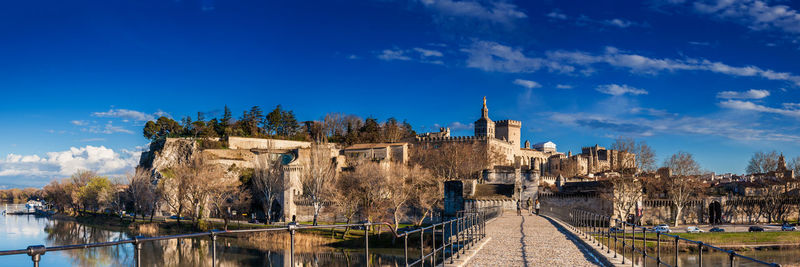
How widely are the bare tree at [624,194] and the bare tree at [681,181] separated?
14.1 ft

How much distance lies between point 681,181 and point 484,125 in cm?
4651

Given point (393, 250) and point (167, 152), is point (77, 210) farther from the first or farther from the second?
point (393, 250)

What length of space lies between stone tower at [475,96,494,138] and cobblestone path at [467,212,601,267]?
77219mm

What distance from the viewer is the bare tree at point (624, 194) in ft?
162

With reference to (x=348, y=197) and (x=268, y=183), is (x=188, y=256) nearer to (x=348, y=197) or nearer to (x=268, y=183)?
(x=348, y=197)

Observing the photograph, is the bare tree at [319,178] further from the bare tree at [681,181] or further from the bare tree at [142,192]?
the bare tree at [681,181]

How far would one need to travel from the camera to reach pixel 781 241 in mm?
38969

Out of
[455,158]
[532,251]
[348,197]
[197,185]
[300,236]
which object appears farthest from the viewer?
[455,158]

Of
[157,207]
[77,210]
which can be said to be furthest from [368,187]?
[77,210]

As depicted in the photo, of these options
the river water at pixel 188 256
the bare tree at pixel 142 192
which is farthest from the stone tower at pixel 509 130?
the river water at pixel 188 256

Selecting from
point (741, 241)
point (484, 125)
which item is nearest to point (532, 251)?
point (741, 241)

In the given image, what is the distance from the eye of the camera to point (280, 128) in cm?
8938

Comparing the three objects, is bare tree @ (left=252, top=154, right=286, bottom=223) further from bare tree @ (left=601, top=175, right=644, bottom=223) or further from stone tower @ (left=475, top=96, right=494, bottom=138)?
stone tower @ (left=475, top=96, right=494, bottom=138)

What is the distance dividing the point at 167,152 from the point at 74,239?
23.2 metres
